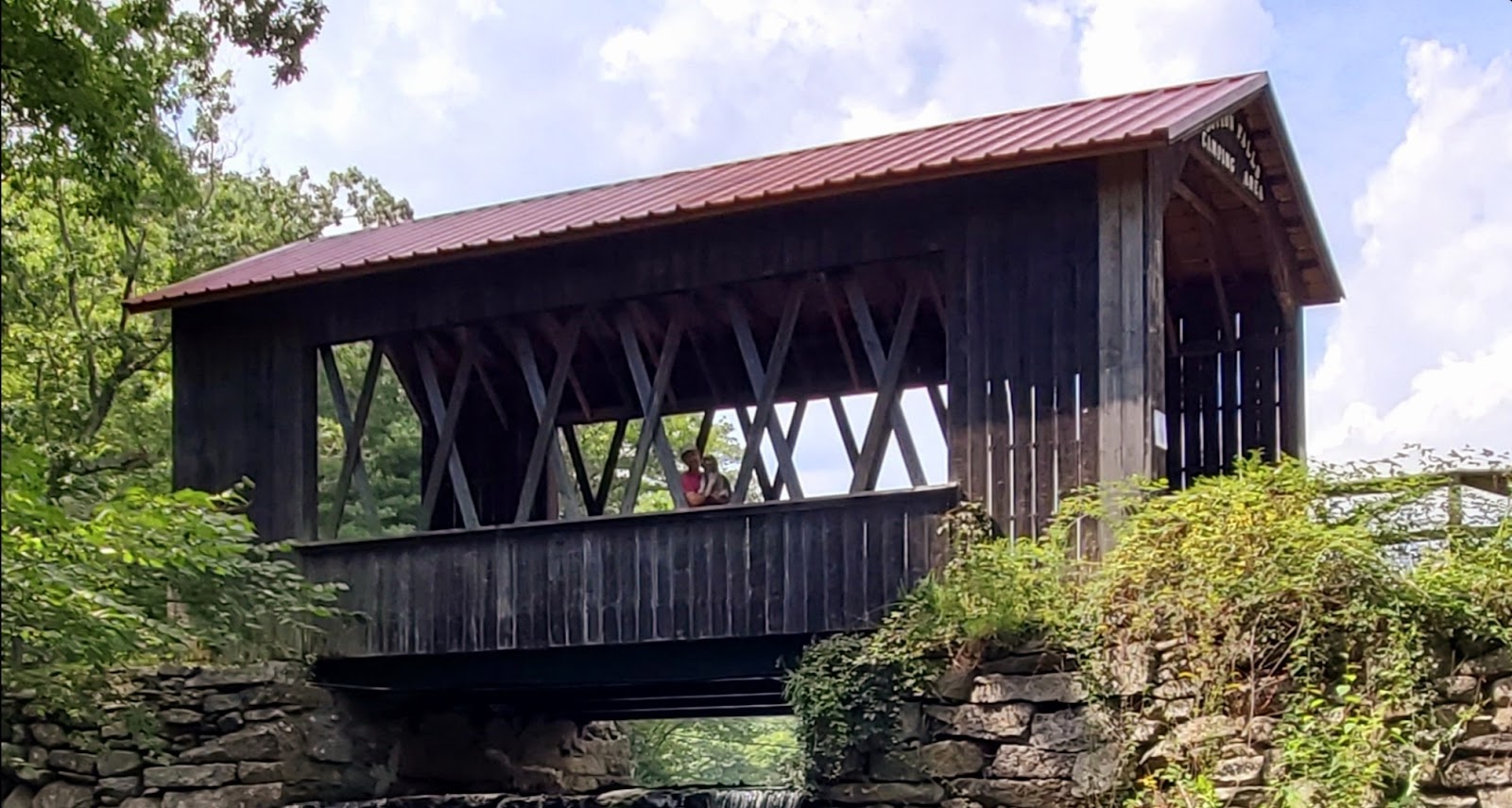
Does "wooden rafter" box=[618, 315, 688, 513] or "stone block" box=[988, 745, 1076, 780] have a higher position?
"wooden rafter" box=[618, 315, 688, 513]

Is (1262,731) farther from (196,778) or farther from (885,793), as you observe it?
(196,778)

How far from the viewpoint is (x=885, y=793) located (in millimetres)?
9555

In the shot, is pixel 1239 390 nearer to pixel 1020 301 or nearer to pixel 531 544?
pixel 1020 301

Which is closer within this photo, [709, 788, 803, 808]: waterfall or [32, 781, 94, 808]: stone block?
[709, 788, 803, 808]: waterfall

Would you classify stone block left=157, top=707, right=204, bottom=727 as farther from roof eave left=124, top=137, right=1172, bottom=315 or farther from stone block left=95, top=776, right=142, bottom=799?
roof eave left=124, top=137, right=1172, bottom=315

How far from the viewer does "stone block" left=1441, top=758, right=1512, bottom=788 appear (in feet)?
26.5

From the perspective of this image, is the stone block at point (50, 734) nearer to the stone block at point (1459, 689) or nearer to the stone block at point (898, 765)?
the stone block at point (898, 765)

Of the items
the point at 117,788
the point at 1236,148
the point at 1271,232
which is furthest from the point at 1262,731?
the point at 117,788

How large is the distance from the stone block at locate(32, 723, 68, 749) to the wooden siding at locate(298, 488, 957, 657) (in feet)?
5.77

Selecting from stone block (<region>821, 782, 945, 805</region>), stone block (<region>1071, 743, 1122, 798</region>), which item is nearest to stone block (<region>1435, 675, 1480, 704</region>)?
stone block (<region>1071, 743, 1122, 798</region>)

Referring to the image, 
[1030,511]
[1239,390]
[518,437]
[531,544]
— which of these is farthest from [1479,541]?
[518,437]

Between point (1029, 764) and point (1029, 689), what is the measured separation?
Result: 362mm

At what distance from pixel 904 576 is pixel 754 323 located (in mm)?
3874

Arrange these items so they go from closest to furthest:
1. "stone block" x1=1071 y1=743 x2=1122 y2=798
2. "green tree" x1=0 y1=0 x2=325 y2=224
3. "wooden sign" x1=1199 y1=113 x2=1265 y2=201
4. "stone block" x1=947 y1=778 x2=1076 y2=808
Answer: "green tree" x1=0 y1=0 x2=325 y2=224 → "stone block" x1=1071 y1=743 x2=1122 y2=798 → "stone block" x1=947 y1=778 x2=1076 y2=808 → "wooden sign" x1=1199 y1=113 x2=1265 y2=201
